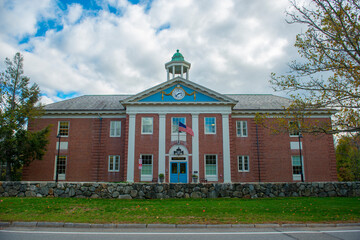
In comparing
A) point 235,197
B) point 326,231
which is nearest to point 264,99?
point 235,197

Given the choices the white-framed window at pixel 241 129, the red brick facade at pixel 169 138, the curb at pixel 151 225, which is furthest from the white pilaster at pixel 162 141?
the curb at pixel 151 225

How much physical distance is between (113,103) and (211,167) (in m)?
13.4

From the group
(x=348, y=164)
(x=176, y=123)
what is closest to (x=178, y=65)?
(x=176, y=123)

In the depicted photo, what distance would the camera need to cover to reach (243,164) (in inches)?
1123

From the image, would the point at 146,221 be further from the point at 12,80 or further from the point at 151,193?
the point at 12,80

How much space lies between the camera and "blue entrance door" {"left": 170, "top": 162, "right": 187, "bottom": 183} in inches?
1043

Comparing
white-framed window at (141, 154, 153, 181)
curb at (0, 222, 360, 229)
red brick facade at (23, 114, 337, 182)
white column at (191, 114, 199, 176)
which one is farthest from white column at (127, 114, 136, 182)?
curb at (0, 222, 360, 229)

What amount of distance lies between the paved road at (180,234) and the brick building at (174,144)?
17143 mm

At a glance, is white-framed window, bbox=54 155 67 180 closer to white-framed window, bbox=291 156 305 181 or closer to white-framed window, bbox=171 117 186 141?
white-framed window, bbox=171 117 186 141

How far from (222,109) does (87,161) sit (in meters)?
14.7

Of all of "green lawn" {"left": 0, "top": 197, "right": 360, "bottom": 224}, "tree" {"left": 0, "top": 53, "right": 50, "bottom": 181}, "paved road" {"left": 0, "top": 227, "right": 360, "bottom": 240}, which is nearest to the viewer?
→ "paved road" {"left": 0, "top": 227, "right": 360, "bottom": 240}

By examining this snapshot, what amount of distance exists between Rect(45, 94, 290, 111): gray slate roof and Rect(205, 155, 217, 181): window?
258 inches

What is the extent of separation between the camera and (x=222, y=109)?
91.1 feet

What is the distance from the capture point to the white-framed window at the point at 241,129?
29234 millimetres
